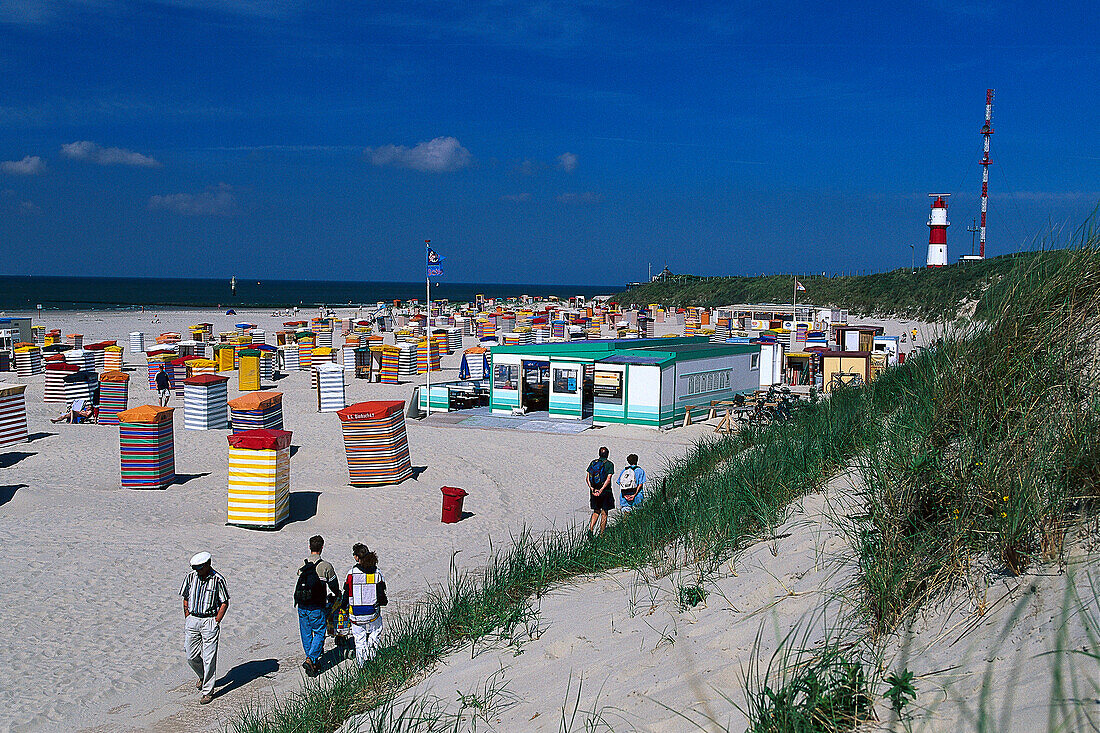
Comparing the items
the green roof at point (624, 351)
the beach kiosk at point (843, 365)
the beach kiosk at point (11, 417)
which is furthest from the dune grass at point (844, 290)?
the beach kiosk at point (11, 417)

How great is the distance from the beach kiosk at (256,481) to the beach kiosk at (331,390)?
1006cm

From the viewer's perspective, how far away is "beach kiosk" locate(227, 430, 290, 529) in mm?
10109

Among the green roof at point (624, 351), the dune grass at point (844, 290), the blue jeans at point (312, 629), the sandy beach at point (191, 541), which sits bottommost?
the sandy beach at point (191, 541)

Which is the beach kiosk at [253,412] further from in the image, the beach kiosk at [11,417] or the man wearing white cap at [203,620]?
the man wearing white cap at [203,620]

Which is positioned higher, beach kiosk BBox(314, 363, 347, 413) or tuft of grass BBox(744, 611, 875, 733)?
tuft of grass BBox(744, 611, 875, 733)

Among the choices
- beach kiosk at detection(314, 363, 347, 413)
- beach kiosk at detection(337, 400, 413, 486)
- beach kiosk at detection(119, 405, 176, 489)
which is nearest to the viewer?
beach kiosk at detection(119, 405, 176, 489)

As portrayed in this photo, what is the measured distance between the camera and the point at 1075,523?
3.40 metres

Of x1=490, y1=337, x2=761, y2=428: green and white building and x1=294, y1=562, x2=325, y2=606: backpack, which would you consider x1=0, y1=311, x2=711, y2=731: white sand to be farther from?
x1=490, y1=337, x2=761, y2=428: green and white building

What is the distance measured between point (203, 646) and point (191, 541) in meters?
4.10

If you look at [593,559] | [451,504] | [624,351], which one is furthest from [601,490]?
[624,351]

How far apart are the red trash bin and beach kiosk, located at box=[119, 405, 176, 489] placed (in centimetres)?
456

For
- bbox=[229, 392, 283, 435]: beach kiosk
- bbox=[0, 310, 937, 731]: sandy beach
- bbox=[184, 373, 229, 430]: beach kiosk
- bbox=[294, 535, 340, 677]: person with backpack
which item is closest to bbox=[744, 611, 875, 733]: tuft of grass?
bbox=[0, 310, 937, 731]: sandy beach

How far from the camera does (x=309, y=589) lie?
6.07 meters

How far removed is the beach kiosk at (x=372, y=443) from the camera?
1237cm
